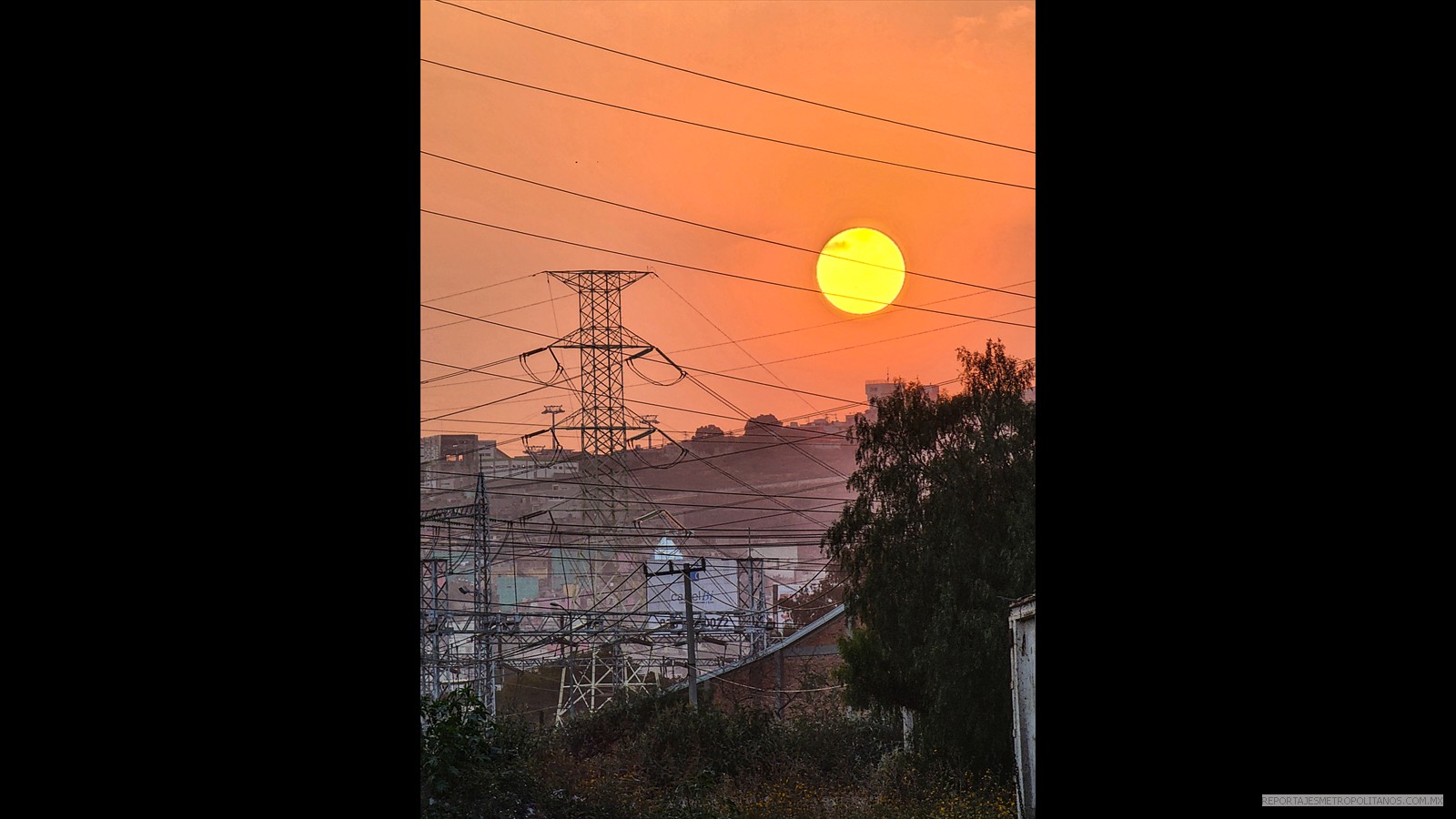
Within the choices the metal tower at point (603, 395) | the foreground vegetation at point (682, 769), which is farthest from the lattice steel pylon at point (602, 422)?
the foreground vegetation at point (682, 769)

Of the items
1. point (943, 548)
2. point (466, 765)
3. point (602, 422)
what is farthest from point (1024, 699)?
point (602, 422)

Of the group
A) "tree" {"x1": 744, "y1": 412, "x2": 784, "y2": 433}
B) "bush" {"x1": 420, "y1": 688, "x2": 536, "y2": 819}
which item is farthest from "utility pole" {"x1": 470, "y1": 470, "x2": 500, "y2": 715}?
"bush" {"x1": 420, "y1": 688, "x2": 536, "y2": 819}

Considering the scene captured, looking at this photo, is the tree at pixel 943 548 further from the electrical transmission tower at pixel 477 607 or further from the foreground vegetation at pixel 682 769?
the electrical transmission tower at pixel 477 607

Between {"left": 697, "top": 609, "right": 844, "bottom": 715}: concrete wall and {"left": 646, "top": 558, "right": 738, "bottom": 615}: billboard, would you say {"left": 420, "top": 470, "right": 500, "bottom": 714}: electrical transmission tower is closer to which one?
{"left": 646, "top": 558, "right": 738, "bottom": 615}: billboard

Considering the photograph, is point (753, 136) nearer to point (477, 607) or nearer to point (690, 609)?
point (690, 609)
